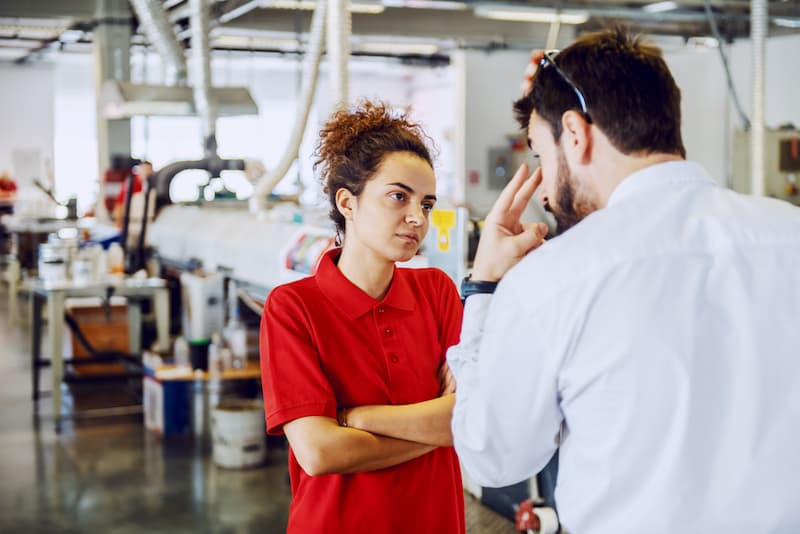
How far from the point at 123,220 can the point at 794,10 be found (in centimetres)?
721

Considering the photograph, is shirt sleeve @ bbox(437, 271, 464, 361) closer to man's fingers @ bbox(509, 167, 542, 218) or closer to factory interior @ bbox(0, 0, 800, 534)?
factory interior @ bbox(0, 0, 800, 534)

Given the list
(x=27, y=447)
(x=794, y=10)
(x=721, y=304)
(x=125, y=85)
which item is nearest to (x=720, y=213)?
(x=721, y=304)

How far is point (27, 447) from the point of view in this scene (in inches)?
204

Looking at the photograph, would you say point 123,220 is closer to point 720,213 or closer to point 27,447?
point 27,447

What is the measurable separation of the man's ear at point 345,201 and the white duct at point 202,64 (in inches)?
175

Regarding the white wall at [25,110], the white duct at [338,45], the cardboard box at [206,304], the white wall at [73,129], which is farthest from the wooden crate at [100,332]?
the white wall at [73,129]

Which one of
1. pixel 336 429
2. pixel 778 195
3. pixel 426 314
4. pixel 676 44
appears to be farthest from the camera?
pixel 676 44

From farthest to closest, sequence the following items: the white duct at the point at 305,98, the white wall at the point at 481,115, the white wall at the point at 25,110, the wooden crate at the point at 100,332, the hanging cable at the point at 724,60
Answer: the white wall at the point at 25,110 < the white wall at the point at 481,115 < the wooden crate at the point at 100,332 < the hanging cable at the point at 724,60 < the white duct at the point at 305,98

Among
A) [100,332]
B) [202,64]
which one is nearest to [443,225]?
[202,64]

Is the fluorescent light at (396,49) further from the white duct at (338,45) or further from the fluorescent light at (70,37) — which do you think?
the white duct at (338,45)

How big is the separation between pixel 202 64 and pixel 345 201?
15.4 ft

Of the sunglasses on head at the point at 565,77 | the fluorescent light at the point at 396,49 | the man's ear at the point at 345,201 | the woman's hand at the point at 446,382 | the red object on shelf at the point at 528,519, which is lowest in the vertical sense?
the red object on shelf at the point at 528,519

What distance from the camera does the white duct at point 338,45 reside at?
3.69 meters

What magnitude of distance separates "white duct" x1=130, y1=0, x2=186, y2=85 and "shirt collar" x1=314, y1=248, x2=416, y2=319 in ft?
18.6
